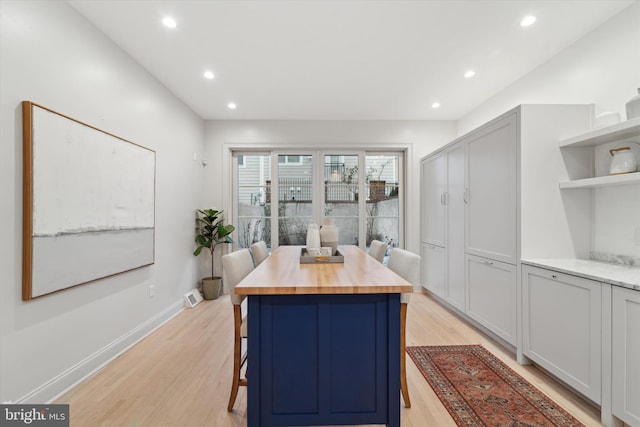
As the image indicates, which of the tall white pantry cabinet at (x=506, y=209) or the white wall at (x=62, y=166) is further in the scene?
the tall white pantry cabinet at (x=506, y=209)

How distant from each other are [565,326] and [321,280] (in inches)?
68.1

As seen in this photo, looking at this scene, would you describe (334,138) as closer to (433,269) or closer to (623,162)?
(433,269)

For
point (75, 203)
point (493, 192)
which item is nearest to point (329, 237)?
point (493, 192)

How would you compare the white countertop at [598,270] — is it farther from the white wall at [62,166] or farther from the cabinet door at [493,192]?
the white wall at [62,166]

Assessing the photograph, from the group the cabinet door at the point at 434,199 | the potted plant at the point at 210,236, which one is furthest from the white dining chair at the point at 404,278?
the potted plant at the point at 210,236

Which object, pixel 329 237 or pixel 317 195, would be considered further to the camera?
pixel 317 195

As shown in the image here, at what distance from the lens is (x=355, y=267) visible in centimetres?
196

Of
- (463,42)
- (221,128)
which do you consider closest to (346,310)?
(463,42)

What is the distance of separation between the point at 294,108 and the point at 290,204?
1.49 m

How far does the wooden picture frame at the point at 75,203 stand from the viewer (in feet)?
5.61

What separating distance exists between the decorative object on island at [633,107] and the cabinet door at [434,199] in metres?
1.76

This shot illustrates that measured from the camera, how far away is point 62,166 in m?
1.91

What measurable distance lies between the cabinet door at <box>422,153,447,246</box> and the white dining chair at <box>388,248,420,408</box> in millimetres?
1832

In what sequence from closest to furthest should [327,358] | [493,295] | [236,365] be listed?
1. [327,358]
2. [236,365]
3. [493,295]
